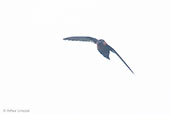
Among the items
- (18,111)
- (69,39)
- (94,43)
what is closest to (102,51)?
(94,43)

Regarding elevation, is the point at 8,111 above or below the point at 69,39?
below

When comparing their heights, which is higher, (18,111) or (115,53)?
(115,53)

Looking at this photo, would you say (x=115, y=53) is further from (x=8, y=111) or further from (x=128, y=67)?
(x=8, y=111)

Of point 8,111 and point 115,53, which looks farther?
point 8,111

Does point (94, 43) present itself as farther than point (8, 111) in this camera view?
No

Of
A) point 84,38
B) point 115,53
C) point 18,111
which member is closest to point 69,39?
point 84,38

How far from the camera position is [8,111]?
98.4ft

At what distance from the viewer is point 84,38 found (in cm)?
2822

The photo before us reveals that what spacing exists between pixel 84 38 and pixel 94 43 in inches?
37.4

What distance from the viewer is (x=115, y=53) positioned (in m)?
27.4

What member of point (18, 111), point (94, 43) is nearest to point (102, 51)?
point (94, 43)

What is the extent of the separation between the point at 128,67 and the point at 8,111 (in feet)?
23.9

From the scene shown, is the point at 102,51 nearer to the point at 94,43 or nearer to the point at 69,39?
the point at 94,43

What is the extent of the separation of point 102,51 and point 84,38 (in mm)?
1794
